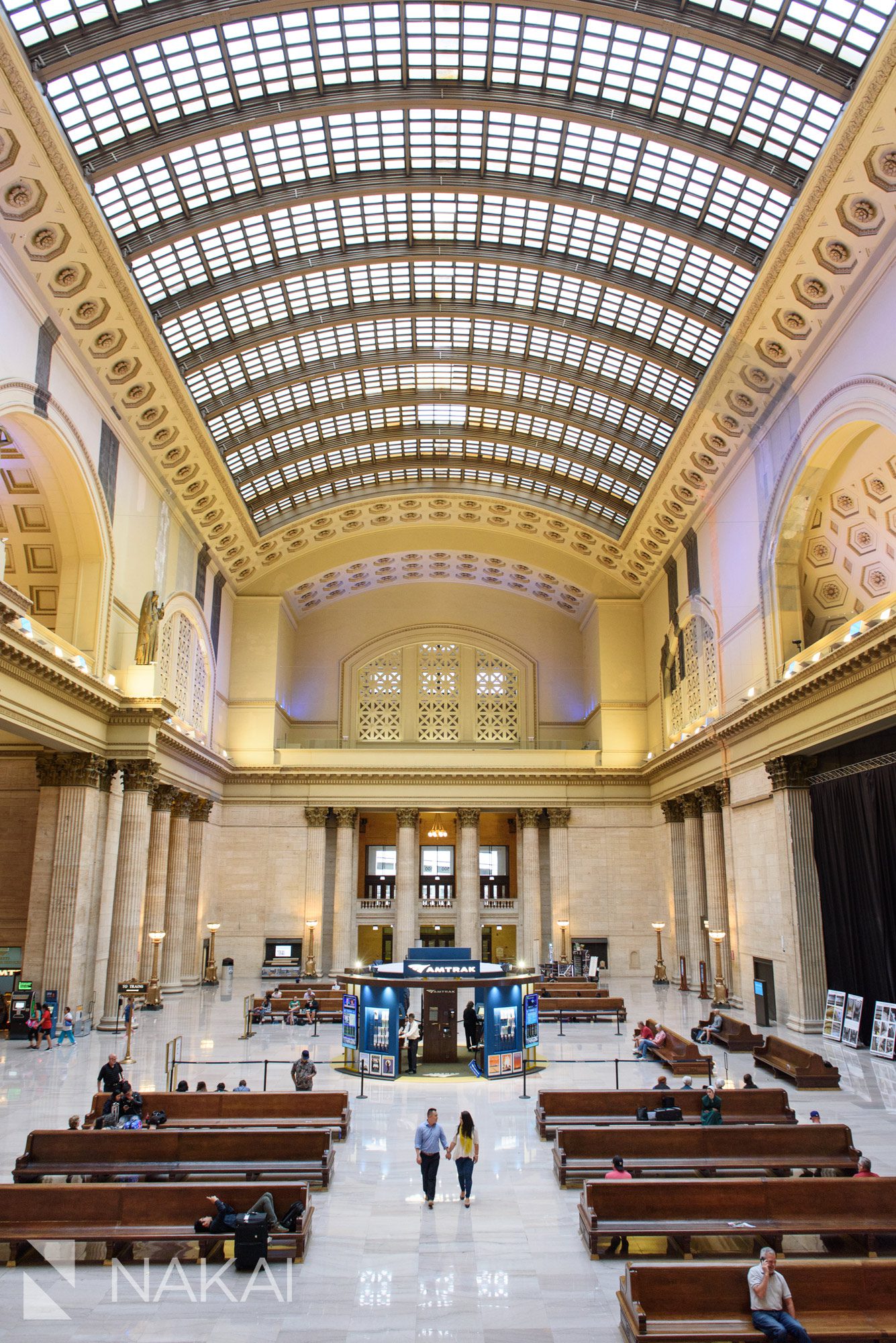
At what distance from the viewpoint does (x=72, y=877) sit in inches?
900

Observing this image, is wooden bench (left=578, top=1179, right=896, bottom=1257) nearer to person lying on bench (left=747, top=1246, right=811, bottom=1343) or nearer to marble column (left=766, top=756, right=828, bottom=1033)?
person lying on bench (left=747, top=1246, right=811, bottom=1343)

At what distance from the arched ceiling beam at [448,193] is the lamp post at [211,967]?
23377 millimetres

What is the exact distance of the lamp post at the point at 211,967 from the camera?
34719mm

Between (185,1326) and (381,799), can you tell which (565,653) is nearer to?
(381,799)

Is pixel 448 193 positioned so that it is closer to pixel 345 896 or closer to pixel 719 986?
pixel 719 986

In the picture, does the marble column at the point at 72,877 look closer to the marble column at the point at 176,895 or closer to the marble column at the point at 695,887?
the marble column at the point at 176,895

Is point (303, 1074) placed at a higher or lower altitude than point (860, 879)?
lower

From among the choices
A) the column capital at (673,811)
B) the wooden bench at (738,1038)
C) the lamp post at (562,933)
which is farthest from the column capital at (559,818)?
the wooden bench at (738,1038)

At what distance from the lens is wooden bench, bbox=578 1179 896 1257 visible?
29.0 ft

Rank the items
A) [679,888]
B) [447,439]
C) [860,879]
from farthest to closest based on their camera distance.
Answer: [447,439] → [679,888] → [860,879]

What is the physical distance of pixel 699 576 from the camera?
3219 cm

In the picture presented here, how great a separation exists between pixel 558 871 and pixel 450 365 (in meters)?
21.4

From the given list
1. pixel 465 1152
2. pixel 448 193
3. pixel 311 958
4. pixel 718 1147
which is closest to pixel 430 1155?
pixel 465 1152

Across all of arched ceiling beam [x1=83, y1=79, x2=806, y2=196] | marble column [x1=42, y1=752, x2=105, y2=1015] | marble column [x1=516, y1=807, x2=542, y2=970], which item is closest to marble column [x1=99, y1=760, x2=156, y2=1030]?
marble column [x1=42, y1=752, x2=105, y2=1015]
